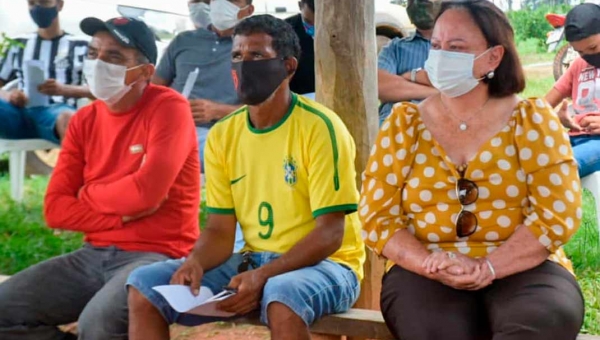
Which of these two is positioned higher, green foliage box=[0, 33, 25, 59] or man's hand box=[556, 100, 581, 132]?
green foliage box=[0, 33, 25, 59]

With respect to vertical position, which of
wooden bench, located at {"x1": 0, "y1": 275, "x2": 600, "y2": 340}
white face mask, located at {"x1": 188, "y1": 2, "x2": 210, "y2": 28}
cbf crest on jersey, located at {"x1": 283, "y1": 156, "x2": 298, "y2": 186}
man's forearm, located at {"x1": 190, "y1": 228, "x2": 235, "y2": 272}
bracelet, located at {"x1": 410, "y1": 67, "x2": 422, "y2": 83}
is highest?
white face mask, located at {"x1": 188, "y1": 2, "x2": 210, "y2": 28}

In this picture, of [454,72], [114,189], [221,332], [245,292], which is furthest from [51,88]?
[454,72]

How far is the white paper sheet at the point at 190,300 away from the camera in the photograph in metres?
3.17

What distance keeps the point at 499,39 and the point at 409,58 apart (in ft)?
7.32

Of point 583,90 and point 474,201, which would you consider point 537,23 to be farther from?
point 474,201

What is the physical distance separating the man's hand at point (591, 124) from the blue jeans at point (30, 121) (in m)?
3.58

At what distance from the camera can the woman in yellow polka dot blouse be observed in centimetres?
292

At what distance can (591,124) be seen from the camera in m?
5.11

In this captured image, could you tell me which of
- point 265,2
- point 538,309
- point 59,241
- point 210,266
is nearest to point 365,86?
point 210,266

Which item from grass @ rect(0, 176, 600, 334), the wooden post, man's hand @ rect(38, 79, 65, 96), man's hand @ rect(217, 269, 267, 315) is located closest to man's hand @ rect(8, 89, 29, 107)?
man's hand @ rect(38, 79, 65, 96)

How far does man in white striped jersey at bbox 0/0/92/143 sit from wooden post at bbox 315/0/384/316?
3149mm

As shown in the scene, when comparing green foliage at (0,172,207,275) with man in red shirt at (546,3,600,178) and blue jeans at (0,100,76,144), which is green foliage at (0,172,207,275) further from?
man in red shirt at (546,3,600,178)

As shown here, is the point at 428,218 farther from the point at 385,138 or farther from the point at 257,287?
the point at 257,287

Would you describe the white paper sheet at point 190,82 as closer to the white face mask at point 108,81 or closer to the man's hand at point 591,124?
the white face mask at point 108,81
